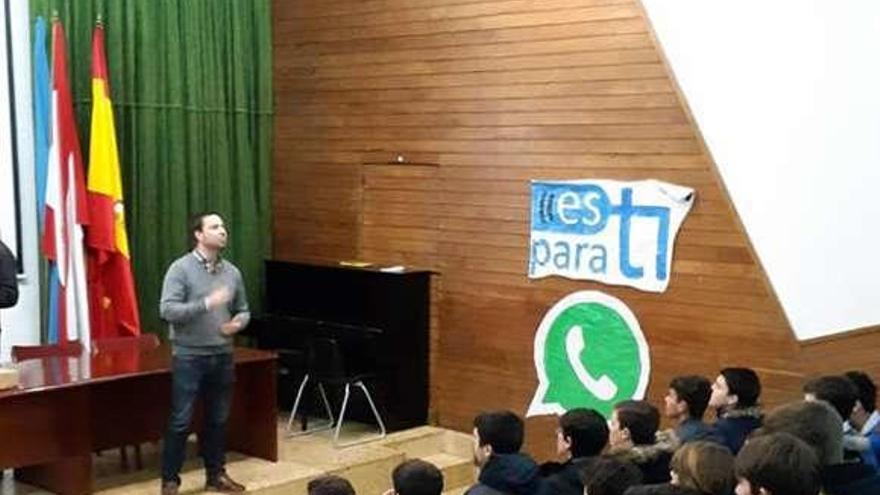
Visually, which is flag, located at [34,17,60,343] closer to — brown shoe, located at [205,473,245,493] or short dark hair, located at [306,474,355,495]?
brown shoe, located at [205,473,245,493]

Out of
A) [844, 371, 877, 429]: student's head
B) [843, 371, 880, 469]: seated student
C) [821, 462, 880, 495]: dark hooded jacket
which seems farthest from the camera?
[844, 371, 877, 429]: student's head

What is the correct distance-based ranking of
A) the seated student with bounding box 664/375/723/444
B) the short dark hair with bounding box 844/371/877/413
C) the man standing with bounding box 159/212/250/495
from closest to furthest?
the seated student with bounding box 664/375/723/444 → the short dark hair with bounding box 844/371/877/413 → the man standing with bounding box 159/212/250/495

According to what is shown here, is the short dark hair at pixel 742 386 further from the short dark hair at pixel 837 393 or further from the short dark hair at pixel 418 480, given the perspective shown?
the short dark hair at pixel 418 480

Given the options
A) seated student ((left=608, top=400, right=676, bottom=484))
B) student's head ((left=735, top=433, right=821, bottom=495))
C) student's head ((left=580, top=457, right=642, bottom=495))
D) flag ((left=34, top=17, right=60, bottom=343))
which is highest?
flag ((left=34, top=17, right=60, bottom=343))

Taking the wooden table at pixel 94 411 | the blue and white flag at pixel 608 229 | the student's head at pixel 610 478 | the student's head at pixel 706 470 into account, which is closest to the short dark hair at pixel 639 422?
the student's head at pixel 706 470

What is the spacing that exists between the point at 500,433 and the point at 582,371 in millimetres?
2643

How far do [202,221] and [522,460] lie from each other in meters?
2.29

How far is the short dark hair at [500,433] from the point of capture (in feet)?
12.4

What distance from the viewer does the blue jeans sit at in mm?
5344

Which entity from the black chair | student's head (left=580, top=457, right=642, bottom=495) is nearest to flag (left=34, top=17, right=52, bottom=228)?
the black chair

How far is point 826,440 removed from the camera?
11.6 feet

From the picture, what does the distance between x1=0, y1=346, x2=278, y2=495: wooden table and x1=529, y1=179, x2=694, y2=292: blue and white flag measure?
1764 millimetres

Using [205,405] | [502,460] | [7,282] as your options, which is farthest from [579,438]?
[7,282]

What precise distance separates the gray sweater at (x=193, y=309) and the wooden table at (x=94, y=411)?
0.42 meters
